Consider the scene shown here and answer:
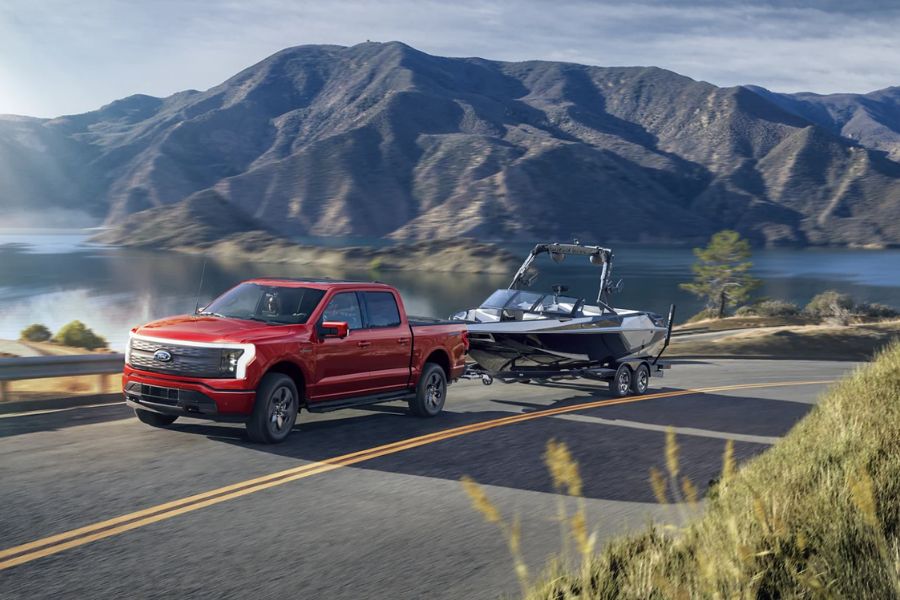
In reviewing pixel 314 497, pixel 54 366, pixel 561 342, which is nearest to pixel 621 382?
pixel 561 342

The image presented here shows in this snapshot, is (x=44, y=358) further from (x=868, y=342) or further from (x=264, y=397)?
(x=868, y=342)

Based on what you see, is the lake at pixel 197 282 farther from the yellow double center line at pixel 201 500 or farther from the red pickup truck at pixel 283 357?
the yellow double center line at pixel 201 500

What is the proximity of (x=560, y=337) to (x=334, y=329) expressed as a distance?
18.5 feet

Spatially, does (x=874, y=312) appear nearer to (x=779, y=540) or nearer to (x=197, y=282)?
(x=197, y=282)

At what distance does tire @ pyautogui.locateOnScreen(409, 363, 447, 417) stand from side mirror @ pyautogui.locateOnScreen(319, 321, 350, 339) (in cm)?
208

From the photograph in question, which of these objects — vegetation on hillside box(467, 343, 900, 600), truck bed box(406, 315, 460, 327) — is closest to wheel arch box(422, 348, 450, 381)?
truck bed box(406, 315, 460, 327)

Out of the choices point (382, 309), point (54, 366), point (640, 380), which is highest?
point (382, 309)

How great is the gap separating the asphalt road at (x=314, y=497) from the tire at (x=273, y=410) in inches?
7.7

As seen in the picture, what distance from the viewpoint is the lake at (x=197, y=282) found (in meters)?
73.0

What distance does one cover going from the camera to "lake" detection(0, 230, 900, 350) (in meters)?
73.0

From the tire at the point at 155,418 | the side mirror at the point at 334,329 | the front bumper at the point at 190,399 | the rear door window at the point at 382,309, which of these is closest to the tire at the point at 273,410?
the front bumper at the point at 190,399

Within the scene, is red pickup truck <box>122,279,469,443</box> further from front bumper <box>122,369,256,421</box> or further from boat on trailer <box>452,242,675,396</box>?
boat on trailer <box>452,242,675,396</box>

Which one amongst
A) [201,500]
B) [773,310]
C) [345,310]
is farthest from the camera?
[773,310]

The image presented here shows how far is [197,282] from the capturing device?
99625 mm
